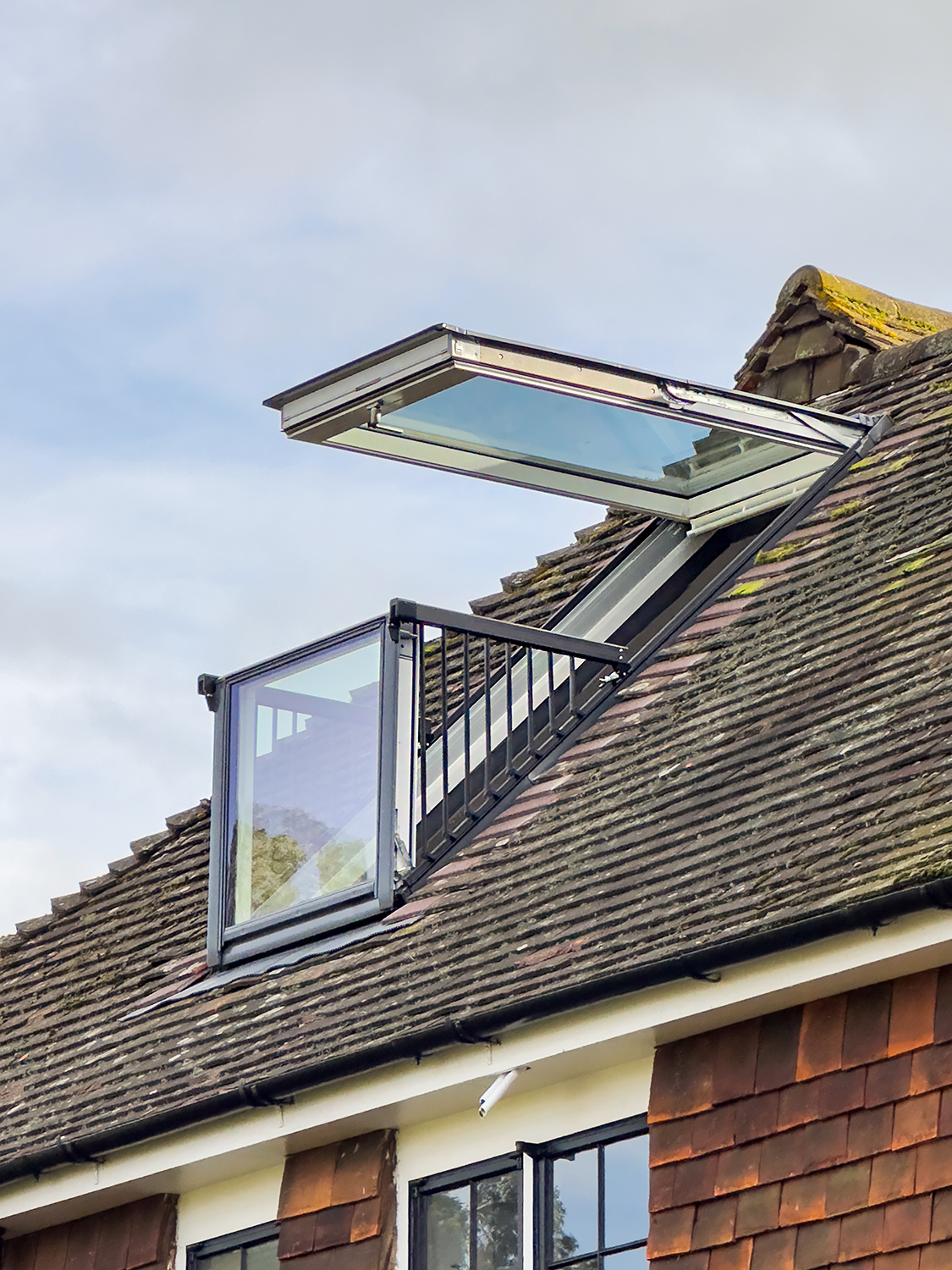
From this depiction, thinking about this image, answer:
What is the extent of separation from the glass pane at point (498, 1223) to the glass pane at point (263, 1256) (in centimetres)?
113

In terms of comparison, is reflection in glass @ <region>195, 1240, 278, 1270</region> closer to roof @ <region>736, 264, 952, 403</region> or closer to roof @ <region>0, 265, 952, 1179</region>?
roof @ <region>0, 265, 952, 1179</region>

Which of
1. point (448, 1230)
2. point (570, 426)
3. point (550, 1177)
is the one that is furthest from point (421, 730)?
point (550, 1177)

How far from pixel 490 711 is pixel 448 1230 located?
2756 millimetres

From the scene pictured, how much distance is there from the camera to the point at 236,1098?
9.48 meters

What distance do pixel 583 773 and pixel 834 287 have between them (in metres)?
3.97

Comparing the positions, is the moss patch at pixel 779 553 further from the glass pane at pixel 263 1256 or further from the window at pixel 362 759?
the glass pane at pixel 263 1256

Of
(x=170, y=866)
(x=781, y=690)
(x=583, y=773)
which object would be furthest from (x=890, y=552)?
(x=170, y=866)

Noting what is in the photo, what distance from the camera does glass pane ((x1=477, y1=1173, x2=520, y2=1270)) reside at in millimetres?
8984

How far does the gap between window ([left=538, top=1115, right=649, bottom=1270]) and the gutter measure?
1.77 feet

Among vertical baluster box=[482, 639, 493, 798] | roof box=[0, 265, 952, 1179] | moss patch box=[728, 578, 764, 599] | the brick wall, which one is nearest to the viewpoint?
the brick wall

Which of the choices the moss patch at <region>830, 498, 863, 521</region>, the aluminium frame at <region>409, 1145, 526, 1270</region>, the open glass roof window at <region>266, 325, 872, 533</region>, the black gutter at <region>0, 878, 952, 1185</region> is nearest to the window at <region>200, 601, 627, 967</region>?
the open glass roof window at <region>266, 325, 872, 533</region>

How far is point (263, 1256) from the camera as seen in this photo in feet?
32.8

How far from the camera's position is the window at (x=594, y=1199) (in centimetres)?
866

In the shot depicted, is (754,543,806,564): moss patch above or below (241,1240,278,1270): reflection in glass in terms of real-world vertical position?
above
